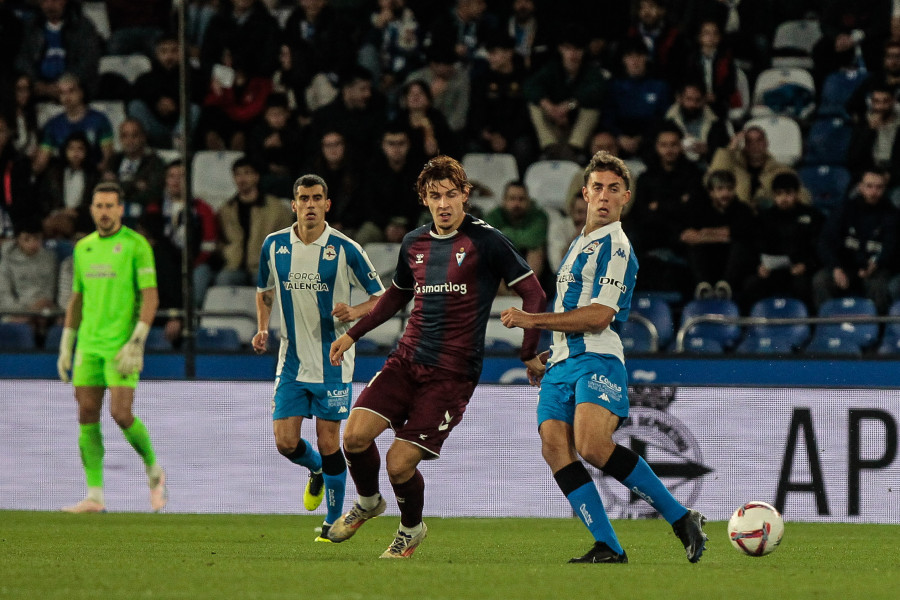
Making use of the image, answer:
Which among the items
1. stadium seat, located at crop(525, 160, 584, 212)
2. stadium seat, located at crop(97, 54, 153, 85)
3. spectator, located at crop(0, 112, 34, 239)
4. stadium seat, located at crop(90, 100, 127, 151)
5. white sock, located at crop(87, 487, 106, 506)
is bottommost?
white sock, located at crop(87, 487, 106, 506)

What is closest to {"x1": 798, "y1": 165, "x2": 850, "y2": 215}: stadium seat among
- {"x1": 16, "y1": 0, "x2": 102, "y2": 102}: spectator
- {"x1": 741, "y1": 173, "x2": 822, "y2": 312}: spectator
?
{"x1": 741, "y1": 173, "x2": 822, "y2": 312}: spectator

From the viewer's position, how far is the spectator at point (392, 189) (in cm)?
1305

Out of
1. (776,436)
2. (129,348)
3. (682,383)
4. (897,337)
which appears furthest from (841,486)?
(129,348)

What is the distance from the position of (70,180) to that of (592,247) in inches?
349

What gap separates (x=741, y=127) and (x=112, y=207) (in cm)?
644

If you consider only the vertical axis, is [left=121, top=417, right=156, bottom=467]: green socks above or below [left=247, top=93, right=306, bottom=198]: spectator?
below

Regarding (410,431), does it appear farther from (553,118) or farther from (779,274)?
(553,118)

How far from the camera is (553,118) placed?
1373 cm

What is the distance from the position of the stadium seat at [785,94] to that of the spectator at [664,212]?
180 cm

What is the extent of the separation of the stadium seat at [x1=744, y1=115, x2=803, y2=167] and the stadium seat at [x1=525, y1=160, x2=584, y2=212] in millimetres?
1791

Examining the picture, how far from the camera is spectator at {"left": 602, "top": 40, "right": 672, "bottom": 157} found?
13.8 m

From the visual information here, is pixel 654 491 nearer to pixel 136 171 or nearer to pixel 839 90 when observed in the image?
pixel 839 90

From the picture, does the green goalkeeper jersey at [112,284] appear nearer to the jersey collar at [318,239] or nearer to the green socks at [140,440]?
the green socks at [140,440]

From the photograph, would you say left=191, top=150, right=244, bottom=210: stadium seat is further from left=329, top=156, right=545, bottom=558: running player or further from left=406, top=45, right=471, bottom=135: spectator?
left=329, top=156, right=545, bottom=558: running player
